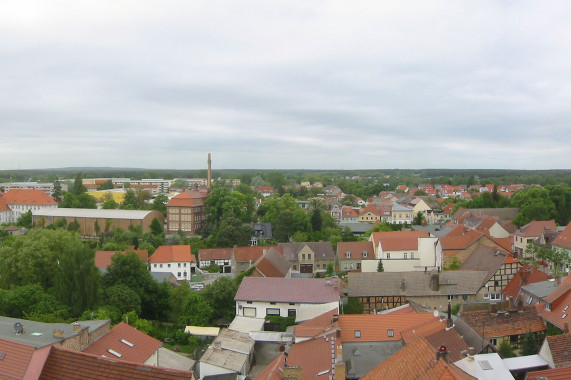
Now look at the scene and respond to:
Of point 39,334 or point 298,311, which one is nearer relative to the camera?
point 39,334

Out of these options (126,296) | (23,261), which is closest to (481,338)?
(126,296)

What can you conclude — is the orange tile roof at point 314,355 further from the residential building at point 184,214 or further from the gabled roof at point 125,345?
the residential building at point 184,214

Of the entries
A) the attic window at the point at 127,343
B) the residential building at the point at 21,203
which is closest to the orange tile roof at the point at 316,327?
the attic window at the point at 127,343

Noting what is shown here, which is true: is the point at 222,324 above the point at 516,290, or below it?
below

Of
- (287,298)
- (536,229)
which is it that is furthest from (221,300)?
(536,229)

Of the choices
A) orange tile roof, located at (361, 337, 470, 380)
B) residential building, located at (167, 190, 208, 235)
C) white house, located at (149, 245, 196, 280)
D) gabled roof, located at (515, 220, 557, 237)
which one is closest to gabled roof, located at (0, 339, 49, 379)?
orange tile roof, located at (361, 337, 470, 380)

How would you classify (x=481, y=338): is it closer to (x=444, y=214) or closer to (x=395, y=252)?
(x=395, y=252)
